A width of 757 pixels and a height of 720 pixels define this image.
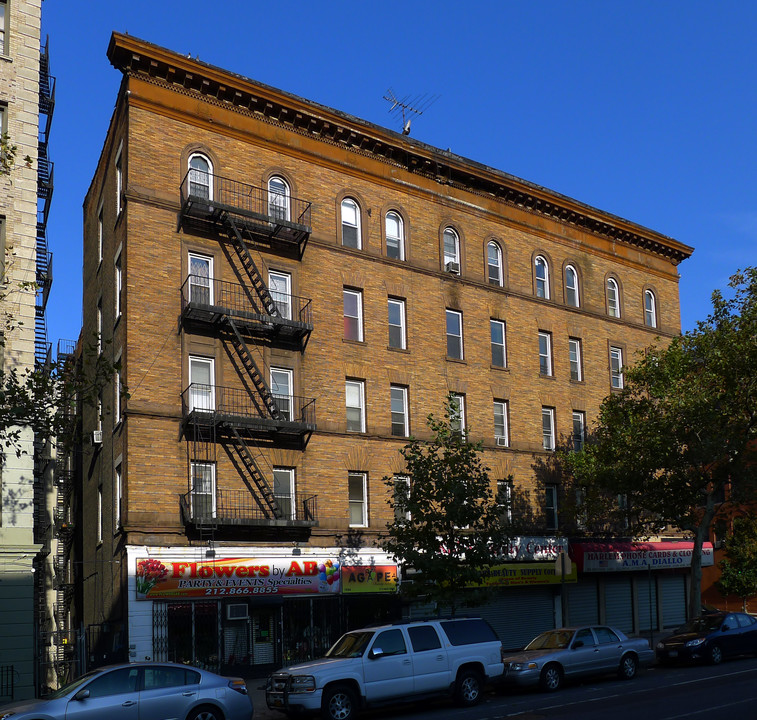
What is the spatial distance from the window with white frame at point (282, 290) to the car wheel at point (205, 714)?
15282mm

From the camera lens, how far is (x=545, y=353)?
3756 cm

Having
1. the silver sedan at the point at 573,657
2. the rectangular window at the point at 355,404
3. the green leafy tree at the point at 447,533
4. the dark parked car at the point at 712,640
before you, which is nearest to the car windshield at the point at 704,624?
the dark parked car at the point at 712,640

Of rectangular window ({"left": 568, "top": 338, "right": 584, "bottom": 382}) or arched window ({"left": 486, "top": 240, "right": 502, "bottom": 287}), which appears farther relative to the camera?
rectangular window ({"left": 568, "top": 338, "right": 584, "bottom": 382})

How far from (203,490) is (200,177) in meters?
9.56

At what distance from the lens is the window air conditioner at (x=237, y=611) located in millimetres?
26531

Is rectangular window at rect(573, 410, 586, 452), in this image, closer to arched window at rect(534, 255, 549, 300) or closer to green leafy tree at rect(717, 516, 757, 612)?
arched window at rect(534, 255, 549, 300)

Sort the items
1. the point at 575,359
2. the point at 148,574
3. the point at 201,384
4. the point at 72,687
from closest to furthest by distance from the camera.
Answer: the point at 72,687, the point at 148,574, the point at 201,384, the point at 575,359

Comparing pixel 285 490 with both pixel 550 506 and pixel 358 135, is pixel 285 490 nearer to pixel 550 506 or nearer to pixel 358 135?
pixel 550 506

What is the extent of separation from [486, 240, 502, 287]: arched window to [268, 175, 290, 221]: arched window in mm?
8907

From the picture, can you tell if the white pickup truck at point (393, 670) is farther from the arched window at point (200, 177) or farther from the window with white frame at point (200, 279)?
the arched window at point (200, 177)

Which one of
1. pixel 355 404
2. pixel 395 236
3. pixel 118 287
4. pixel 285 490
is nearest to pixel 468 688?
pixel 285 490

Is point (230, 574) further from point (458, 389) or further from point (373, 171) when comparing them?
point (373, 171)

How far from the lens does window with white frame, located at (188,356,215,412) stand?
27578 millimetres

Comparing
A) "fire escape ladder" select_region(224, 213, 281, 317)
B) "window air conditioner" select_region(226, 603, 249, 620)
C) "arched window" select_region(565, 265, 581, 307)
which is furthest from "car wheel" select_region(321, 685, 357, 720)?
"arched window" select_region(565, 265, 581, 307)
